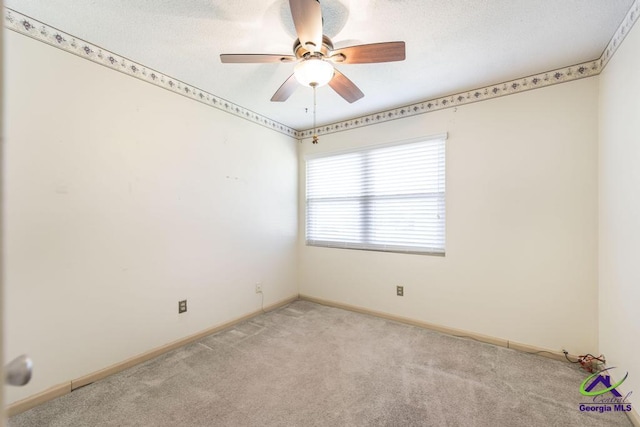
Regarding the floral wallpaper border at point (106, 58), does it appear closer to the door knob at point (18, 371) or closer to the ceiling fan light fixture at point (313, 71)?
the ceiling fan light fixture at point (313, 71)

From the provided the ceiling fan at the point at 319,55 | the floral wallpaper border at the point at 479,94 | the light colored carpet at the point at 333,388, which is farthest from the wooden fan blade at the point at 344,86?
the light colored carpet at the point at 333,388

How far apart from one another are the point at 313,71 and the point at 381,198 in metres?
1.83

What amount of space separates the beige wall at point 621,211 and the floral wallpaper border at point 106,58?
3.09 m

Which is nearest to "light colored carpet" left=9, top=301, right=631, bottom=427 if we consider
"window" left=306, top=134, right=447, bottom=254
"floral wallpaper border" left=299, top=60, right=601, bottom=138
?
"window" left=306, top=134, right=447, bottom=254

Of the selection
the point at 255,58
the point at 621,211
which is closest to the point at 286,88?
the point at 255,58

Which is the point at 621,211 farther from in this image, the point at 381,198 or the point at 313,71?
the point at 313,71

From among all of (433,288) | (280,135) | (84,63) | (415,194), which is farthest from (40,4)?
(433,288)

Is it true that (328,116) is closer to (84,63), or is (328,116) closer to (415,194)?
(415,194)

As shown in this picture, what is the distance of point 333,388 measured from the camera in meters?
1.83

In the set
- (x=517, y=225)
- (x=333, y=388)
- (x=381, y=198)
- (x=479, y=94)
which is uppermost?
(x=479, y=94)

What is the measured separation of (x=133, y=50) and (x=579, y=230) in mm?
3697

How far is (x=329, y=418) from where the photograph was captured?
5.12ft

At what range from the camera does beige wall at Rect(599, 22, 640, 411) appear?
154 centimetres

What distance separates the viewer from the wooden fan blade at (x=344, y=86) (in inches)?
71.2
